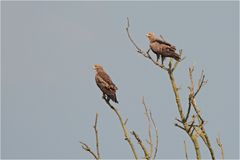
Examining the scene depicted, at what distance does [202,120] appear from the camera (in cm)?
677

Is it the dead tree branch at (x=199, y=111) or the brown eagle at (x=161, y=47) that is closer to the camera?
the dead tree branch at (x=199, y=111)

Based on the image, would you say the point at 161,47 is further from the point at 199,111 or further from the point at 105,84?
the point at 199,111

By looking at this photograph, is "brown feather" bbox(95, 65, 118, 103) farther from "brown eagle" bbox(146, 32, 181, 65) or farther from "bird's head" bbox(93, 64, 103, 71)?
"brown eagle" bbox(146, 32, 181, 65)

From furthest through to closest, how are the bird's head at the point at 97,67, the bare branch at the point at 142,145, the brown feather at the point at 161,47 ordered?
the bird's head at the point at 97,67 → the brown feather at the point at 161,47 → the bare branch at the point at 142,145

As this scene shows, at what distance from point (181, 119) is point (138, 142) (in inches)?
37.3

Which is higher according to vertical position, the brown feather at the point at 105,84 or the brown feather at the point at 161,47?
the brown feather at the point at 161,47

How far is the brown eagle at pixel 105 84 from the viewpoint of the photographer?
10.4 meters

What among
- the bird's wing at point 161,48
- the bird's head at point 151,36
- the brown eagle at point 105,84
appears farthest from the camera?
the bird's head at point 151,36

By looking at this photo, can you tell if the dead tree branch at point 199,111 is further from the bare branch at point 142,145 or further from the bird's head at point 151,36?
the bird's head at point 151,36

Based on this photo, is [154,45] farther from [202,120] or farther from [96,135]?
[96,135]

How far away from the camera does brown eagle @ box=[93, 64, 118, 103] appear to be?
10.4 meters

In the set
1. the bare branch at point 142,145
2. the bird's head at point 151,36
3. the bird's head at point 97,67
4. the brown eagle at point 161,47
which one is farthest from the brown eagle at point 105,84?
the bare branch at point 142,145

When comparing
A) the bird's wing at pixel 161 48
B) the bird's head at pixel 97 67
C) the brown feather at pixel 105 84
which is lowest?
the brown feather at pixel 105 84

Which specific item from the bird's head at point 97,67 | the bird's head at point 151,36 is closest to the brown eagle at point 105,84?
the bird's head at point 97,67
